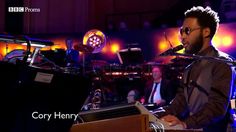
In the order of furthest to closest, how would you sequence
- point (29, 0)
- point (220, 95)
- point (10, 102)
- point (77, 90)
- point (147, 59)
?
point (29, 0), point (147, 59), point (220, 95), point (77, 90), point (10, 102)

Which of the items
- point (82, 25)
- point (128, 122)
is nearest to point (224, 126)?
point (128, 122)

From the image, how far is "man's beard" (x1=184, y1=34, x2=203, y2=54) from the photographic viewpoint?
244 cm

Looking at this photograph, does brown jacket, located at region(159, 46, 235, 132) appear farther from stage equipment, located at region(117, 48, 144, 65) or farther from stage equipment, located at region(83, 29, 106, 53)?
stage equipment, located at region(83, 29, 106, 53)

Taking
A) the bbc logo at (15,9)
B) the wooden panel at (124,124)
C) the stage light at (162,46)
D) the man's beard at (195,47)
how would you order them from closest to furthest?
the wooden panel at (124,124) → the man's beard at (195,47) → the stage light at (162,46) → the bbc logo at (15,9)

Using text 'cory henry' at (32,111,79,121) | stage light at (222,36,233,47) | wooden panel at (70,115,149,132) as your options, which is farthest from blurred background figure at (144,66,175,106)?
text 'cory henry' at (32,111,79,121)

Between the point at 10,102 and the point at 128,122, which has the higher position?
the point at 10,102

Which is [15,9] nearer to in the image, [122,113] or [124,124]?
[122,113]

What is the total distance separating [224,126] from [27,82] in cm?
140

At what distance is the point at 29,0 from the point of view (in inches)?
480

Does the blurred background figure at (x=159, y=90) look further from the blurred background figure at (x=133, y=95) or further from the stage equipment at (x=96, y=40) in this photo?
the stage equipment at (x=96, y=40)

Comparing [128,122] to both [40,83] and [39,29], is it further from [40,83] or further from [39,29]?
[39,29]

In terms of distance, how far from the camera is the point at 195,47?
2.45m

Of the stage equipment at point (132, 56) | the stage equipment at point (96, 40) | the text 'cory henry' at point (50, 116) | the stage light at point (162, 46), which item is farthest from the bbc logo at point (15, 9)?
the text 'cory henry' at point (50, 116)

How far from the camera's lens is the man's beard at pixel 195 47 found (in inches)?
96.2
